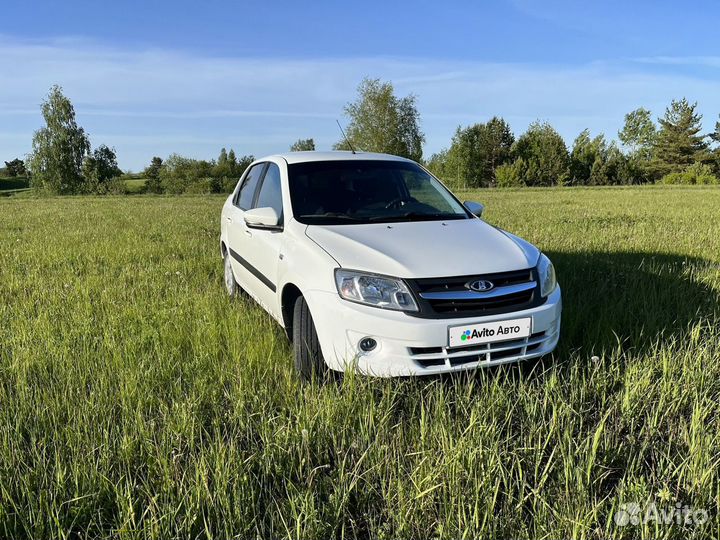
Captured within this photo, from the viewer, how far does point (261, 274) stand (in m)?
3.97

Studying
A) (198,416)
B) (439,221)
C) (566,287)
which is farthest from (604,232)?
(198,416)

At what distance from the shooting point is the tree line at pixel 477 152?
194 feet

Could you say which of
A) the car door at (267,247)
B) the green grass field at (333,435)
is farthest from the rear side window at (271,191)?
the green grass field at (333,435)

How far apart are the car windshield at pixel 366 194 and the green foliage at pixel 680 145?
70.0 metres

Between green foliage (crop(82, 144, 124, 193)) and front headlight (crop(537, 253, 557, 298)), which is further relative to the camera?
green foliage (crop(82, 144, 124, 193))

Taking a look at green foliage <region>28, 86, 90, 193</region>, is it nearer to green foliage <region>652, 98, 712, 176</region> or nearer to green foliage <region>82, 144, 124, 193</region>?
green foliage <region>82, 144, 124, 193</region>

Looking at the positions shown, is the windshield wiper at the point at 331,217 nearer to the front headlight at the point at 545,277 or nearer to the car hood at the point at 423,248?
the car hood at the point at 423,248

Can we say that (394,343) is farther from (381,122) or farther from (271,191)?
(381,122)

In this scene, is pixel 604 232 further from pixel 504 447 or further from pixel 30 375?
pixel 30 375

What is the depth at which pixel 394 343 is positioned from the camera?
8.80ft

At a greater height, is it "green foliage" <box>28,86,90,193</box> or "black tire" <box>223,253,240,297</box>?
"green foliage" <box>28,86,90,193</box>

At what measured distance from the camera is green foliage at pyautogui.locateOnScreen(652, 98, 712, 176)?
6177 cm

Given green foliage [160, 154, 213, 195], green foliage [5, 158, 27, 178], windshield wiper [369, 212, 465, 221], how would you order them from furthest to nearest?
green foliage [5, 158, 27, 178] → green foliage [160, 154, 213, 195] → windshield wiper [369, 212, 465, 221]

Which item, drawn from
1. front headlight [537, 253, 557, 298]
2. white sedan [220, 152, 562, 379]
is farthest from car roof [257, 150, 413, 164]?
front headlight [537, 253, 557, 298]
